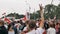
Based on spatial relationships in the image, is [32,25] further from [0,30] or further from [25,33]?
[0,30]

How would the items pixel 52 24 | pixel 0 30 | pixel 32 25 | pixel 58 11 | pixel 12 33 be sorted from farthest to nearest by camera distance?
1. pixel 58 11
2. pixel 12 33
3. pixel 52 24
4. pixel 0 30
5. pixel 32 25

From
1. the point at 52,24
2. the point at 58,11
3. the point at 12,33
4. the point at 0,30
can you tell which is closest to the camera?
the point at 0,30

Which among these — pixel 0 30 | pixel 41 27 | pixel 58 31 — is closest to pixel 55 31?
pixel 58 31

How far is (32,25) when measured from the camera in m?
8.26

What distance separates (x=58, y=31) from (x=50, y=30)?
31 cm

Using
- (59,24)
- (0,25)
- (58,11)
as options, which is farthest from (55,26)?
(58,11)

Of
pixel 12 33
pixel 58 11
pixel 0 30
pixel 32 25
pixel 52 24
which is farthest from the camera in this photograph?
pixel 58 11

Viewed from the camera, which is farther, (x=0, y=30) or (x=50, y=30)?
(x=50, y=30)

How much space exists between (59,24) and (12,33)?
9.43 feet

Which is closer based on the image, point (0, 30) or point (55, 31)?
point (0, 30)

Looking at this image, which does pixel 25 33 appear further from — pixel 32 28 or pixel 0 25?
pixel 0 25

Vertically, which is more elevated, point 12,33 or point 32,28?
point 32,28

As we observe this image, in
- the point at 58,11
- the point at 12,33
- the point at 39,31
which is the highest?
the point at 39,31

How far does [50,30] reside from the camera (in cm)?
1077
